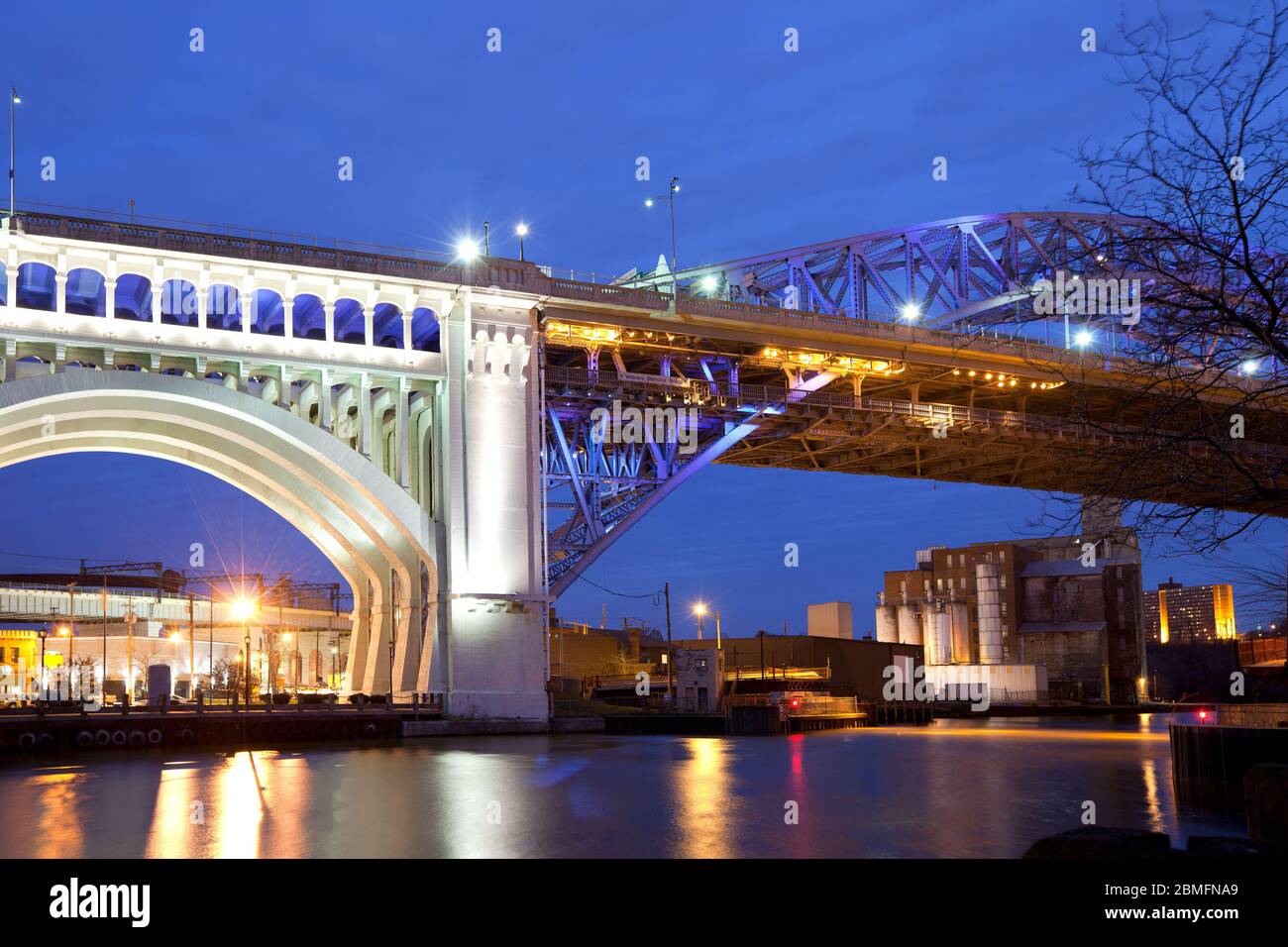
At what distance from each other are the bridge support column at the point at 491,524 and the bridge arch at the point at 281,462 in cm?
143

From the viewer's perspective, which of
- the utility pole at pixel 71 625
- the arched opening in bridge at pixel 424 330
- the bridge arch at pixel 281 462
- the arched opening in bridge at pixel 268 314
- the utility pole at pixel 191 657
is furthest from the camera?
the utility pole at pixel 71 625

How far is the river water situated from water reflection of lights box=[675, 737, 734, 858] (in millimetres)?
50

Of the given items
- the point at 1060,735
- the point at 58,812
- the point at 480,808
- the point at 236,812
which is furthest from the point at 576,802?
the point at 1060,735

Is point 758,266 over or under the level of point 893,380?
over

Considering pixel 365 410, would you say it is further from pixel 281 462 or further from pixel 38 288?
pixel 38 288

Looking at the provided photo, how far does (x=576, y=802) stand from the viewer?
68.4ft

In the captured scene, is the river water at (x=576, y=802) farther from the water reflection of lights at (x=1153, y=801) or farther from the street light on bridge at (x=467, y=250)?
the street light on bridge at (x=467, y=250)

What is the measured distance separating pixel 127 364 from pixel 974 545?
288 ft

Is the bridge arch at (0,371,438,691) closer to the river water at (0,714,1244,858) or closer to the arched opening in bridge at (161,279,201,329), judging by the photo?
the arched opening in bridge at (161,279,201,329)

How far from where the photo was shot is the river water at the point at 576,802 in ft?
51.0

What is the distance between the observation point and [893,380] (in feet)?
214

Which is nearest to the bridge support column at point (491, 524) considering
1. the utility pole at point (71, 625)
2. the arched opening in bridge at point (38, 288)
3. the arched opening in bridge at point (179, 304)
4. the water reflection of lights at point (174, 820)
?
the arched opening in bridge at point (179, 304)
